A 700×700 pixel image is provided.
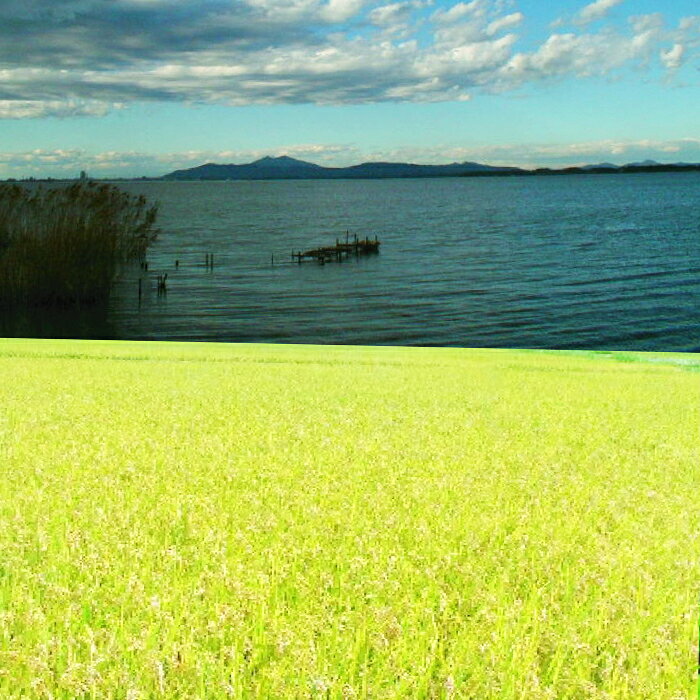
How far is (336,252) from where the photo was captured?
229ft

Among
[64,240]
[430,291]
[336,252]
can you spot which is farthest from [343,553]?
[336,252]

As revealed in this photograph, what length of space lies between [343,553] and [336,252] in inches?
2612

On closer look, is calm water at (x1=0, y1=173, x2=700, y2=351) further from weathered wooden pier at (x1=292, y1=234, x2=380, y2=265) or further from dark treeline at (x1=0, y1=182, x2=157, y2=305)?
dark treeline at (x1=0, y1=182, x2=157, y2=305)

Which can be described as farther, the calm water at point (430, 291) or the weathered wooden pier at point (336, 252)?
the weathered wooden pier at point (336, 252)

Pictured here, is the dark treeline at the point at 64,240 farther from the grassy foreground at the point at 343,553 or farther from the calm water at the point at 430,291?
the grassy foreground at the point at 343,553

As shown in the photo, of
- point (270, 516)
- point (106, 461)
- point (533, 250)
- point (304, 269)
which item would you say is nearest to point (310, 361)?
point (106, 461)

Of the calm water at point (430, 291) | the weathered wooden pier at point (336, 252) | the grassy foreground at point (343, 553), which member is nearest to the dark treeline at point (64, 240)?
the calm water at point (430, 291)

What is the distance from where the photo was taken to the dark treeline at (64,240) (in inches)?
1346

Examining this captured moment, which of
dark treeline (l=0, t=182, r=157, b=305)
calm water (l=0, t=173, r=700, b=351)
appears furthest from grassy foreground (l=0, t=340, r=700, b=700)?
calm water (l=0, t=173, r=700, b=351)

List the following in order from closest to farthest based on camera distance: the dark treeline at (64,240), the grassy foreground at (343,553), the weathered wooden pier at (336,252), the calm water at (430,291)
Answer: the grassy foreground at (343,553) < the dark treeline at (64,240) < the calm water at (430,291) < the weathered wooden pier at (336,252)

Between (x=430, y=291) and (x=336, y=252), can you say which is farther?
(x=336, y=252)

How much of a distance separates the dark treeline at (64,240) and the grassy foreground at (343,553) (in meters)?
27.7

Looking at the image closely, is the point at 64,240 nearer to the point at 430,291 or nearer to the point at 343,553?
the point at 430,291

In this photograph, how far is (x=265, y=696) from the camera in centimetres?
277
